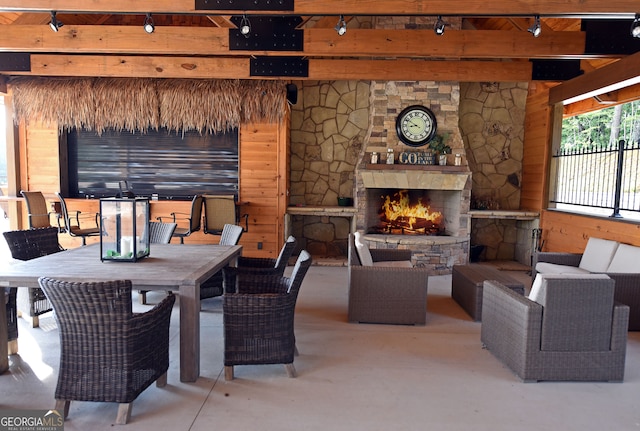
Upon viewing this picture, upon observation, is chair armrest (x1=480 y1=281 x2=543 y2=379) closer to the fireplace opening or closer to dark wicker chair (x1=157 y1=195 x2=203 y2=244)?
the fireplace opening

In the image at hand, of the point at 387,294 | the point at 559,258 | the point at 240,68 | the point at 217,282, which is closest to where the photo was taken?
the point at 387,294

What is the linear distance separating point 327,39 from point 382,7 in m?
1.19

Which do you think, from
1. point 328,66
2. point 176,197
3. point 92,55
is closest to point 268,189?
point 176,197

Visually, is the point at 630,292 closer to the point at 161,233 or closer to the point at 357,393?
the point at 357,393

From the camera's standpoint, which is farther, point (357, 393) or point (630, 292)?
point (630, 292)

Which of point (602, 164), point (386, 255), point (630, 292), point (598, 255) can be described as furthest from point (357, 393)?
point (602, 164)

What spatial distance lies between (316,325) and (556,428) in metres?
2.27

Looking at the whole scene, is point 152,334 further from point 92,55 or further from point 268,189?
point 92,55

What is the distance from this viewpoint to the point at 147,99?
7082mm

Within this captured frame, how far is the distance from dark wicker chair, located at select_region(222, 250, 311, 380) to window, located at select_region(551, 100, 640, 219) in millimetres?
4455

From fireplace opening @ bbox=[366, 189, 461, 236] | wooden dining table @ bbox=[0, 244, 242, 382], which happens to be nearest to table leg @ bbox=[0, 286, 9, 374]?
wooden dining table @ bbox=[0, 244, 242, 382]

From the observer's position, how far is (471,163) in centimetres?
802

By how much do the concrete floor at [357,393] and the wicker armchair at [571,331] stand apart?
0.10 metres

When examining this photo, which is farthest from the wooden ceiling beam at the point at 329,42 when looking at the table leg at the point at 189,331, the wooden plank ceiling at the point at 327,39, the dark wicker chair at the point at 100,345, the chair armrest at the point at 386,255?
the dark wicker chair at the point at 100,345
